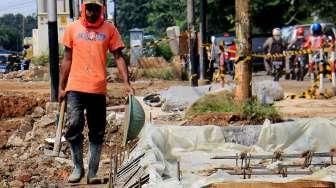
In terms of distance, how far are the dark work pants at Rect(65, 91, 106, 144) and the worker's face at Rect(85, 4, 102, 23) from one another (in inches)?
28.5

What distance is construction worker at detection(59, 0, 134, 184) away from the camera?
8320 mm

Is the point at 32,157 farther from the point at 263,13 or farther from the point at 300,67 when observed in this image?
the point at 263,13

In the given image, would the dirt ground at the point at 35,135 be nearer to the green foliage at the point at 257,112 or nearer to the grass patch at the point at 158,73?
the green foliage at the point at 257,112

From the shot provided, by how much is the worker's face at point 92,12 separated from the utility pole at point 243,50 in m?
4.46

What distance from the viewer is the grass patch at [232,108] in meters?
11.6

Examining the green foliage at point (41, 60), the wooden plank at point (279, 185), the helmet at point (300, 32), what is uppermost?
the helmet at point (300, 32)

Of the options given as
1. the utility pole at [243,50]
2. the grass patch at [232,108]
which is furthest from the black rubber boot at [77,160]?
the utility pole at [243,50]

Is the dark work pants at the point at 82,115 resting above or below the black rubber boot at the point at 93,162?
above

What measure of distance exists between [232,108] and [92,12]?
4356 mm

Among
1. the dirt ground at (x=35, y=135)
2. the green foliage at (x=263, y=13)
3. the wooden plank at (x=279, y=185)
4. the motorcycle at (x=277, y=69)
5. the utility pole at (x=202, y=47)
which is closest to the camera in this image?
the wooden plank at (x=279, y=185)

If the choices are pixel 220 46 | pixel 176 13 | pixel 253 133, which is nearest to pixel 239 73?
pixel 253 133

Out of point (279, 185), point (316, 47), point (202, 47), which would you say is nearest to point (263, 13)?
point (202, 47)

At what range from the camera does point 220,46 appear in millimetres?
28359

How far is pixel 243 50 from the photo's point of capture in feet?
41.2
